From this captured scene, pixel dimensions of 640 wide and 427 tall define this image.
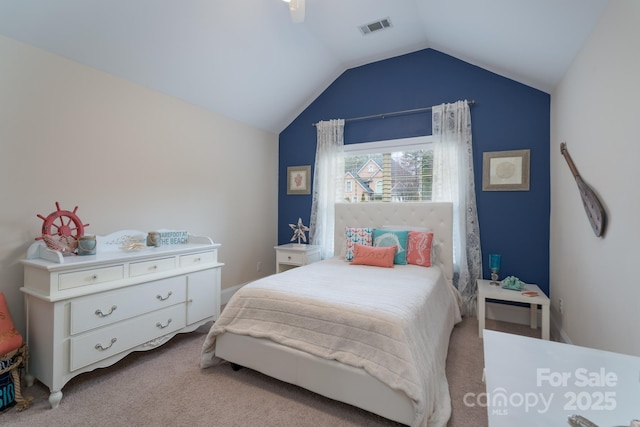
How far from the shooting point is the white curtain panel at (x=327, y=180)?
13.1 feet

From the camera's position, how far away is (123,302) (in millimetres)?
2037

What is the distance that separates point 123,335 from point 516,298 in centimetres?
319

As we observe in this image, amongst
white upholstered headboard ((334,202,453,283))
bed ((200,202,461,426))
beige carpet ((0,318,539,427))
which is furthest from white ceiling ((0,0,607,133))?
beige carpet ((0,318,539,427))

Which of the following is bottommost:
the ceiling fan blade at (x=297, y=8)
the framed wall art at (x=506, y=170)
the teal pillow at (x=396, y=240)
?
the teal pillow at (x=396, y=240)

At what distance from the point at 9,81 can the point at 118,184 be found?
956 mm

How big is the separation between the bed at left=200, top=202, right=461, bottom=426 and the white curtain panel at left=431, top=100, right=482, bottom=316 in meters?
0.86

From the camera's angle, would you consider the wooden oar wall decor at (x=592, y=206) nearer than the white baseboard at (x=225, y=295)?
Yes

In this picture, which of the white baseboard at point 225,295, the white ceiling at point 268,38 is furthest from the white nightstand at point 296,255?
the white ceiling at point 268,38

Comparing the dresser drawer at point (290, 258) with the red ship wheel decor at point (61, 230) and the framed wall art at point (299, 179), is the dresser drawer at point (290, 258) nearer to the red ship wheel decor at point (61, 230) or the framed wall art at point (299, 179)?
the framed wall art at point (299, 179)

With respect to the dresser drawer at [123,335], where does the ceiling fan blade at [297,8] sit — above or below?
above

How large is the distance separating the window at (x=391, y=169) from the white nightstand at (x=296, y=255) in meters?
0.90

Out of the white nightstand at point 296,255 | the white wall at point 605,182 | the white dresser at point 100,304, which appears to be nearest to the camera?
the white wall at point 605,182

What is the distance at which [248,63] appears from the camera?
10.1 ft

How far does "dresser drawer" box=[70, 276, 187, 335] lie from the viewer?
5.97 ft
